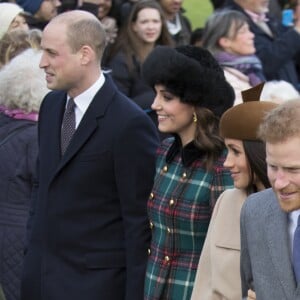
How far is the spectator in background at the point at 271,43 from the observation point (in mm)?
9633

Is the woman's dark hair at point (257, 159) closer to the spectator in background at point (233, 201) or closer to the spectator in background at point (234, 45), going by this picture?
the spectator in background at point (233, 201)

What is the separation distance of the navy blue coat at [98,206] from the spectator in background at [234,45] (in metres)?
3.10

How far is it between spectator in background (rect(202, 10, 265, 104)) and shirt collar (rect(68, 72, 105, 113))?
3.07 meters

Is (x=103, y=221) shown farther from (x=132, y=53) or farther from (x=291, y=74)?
(x=291, y=74)

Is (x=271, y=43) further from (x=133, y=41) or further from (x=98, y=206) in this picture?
(x=98, y=206)

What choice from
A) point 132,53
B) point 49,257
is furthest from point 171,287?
point 132,53

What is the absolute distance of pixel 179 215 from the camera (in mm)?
5113

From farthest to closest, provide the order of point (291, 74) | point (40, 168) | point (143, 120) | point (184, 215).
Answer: point (291, 74) < point (40, 168) < point (143, 120) < point (184, 215)

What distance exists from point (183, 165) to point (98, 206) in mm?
547

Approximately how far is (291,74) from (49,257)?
478 centimetres

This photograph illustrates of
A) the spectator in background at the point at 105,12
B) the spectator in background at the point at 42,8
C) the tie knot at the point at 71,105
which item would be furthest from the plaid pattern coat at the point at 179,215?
the spectator in background at the point at 42,8

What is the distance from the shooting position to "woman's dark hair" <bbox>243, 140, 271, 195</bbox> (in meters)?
4.64

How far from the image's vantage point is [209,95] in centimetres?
526

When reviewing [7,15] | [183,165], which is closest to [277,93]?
A: [7,15]
